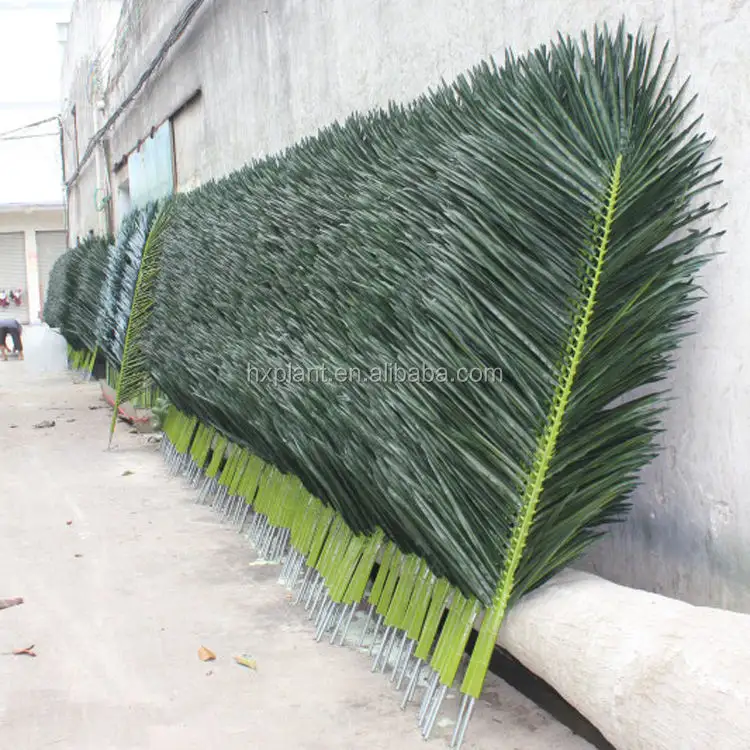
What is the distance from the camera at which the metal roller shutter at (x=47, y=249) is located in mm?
27672

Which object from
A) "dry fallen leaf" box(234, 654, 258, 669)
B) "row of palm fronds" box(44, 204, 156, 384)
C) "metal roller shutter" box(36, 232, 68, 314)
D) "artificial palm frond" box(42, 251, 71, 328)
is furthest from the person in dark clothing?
"dry fallen leaf" box(234, 654, 258, 669)

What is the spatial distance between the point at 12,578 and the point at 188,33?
18.7ft

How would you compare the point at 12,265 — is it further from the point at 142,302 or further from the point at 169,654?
the point at 169,654

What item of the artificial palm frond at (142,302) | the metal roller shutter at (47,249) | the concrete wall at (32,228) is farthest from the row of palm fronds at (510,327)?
the metal roller shutter at (47,249)

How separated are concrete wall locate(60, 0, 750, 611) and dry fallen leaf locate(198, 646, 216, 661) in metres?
1.23

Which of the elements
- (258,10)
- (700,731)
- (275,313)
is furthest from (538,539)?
(258,10)

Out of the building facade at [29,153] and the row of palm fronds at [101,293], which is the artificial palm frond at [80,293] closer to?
the row of palm fronds at [101,293]

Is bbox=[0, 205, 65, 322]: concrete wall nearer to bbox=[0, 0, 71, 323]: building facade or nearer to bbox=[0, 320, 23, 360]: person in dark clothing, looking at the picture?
bbox=[0, 0, 71, 323]: building facade

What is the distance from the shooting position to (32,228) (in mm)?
27625

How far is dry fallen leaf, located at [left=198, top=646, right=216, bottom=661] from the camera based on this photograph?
9.11 feet

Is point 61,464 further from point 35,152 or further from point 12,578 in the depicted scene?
point 35,152

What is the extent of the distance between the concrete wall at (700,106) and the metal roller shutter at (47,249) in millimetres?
24426

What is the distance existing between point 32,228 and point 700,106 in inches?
1114

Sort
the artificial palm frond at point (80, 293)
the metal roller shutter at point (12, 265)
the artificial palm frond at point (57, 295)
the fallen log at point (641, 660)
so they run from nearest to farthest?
the fallen log at point (641, 660), the artificial palm frond at point (80, 293), the artificial palm frond at point (57, 295), the metal roller shutter at point (12, 265)
